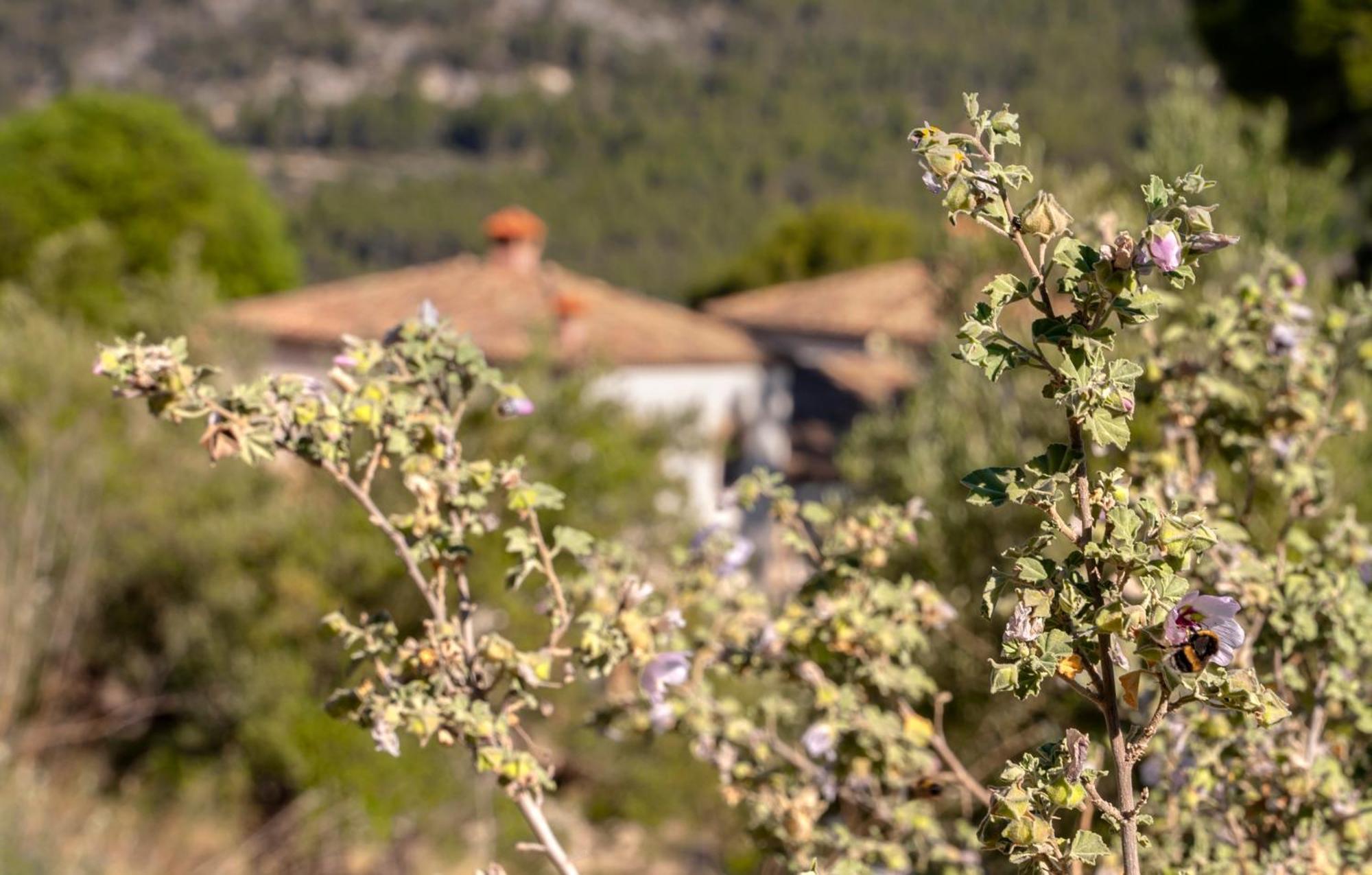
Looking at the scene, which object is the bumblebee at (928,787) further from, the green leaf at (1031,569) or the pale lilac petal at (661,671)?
the green leaf at (1031,569)

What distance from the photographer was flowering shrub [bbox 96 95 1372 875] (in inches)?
46.6

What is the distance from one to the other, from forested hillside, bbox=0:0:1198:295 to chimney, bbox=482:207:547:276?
22.8 meters

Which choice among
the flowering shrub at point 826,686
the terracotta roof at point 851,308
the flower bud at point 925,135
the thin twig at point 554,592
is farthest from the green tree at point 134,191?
the flower bud at point 925,135

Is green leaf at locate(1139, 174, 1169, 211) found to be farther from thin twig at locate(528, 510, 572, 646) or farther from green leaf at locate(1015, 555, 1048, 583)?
thin twig at locate(528, 510, 572, 646)

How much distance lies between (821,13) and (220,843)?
203 ft

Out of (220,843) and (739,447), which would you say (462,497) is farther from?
(739,447)

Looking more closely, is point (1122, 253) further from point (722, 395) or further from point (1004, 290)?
point (722, 395)

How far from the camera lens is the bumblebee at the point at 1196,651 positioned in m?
1.18

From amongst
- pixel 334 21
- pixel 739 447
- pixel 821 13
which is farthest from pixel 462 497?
pixel 334 21

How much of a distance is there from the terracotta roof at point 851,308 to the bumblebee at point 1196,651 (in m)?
12.6

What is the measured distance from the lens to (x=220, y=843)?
7863 mm

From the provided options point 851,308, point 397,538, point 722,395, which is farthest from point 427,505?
point 851,308

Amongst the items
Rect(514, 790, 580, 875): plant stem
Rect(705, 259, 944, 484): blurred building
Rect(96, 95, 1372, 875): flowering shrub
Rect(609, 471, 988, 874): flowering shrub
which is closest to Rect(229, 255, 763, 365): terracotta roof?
Rect(705, 259, 944, 484): blurred building

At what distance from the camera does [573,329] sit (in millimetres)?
13539
